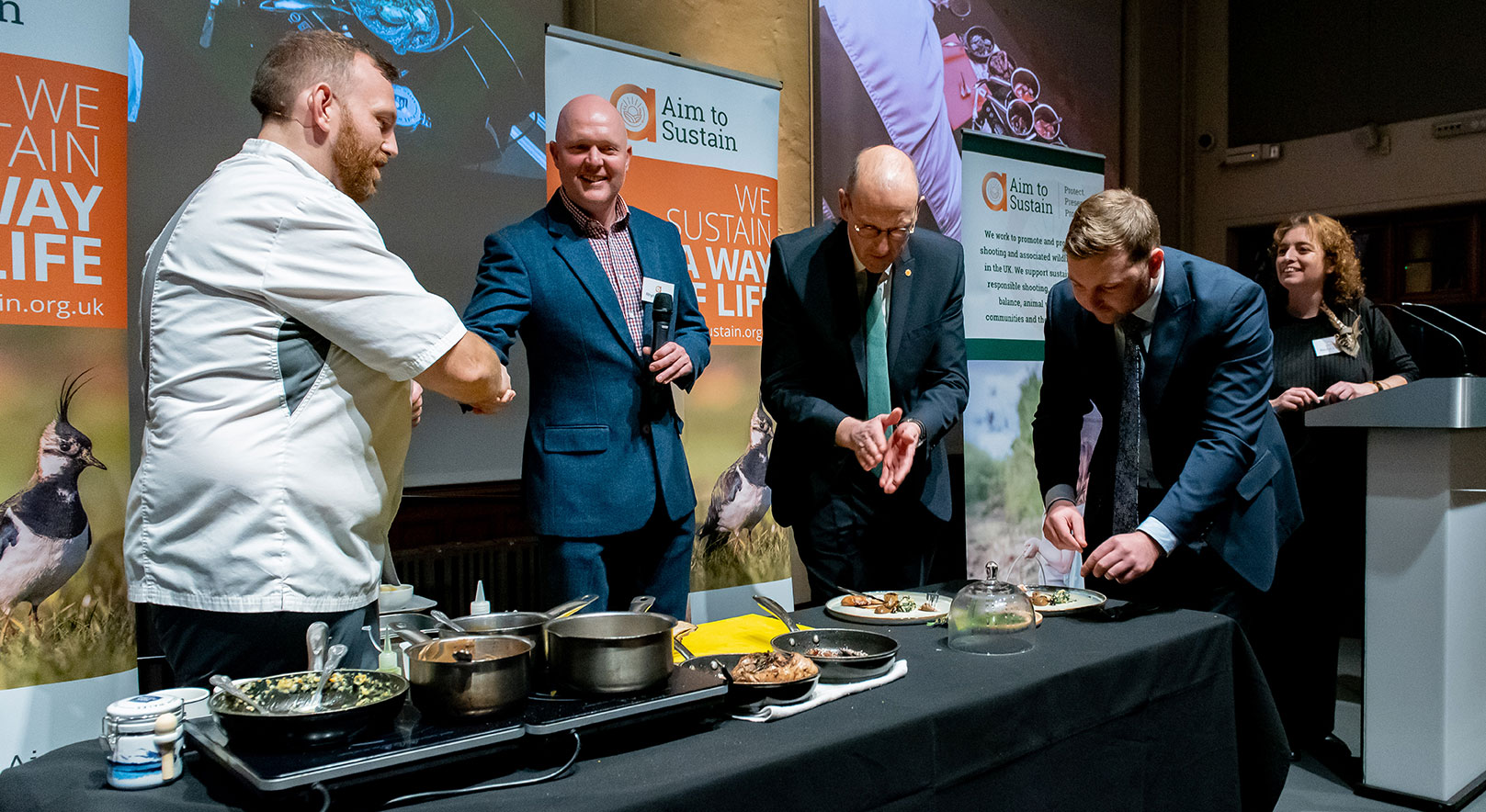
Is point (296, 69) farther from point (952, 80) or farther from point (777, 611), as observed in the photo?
point (952, 80)

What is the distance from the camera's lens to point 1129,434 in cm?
209

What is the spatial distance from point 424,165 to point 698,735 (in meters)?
2.84

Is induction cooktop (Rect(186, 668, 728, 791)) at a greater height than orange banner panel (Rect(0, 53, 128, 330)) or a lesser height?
lesser

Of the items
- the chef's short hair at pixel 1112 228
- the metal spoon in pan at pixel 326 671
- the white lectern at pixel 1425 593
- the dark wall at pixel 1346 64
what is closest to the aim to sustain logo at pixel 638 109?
the chef's short hair at pixel 1112 228

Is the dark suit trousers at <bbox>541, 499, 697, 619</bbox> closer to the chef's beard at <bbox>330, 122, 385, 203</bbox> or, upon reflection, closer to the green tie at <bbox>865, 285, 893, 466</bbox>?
the green tie at <bbox>865, 285, 893, 466</bbox>

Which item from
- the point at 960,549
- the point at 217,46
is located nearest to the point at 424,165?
the point at 217,46

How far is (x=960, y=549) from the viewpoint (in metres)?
4.44

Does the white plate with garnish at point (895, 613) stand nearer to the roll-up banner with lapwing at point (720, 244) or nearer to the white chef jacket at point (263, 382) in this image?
the white chef jacket at point (263, 382)

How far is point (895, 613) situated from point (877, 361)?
2.19 feet

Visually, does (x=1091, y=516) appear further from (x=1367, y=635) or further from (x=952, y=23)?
(x=952, y=23)

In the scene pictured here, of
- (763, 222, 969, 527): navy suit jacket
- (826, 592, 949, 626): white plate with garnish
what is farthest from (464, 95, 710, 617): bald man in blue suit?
(826, 592, 949, 626): white plate with garnish

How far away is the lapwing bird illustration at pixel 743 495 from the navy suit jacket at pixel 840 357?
1.44 m

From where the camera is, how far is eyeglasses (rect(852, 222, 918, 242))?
2.15m

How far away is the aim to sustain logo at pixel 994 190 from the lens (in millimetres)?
4234
